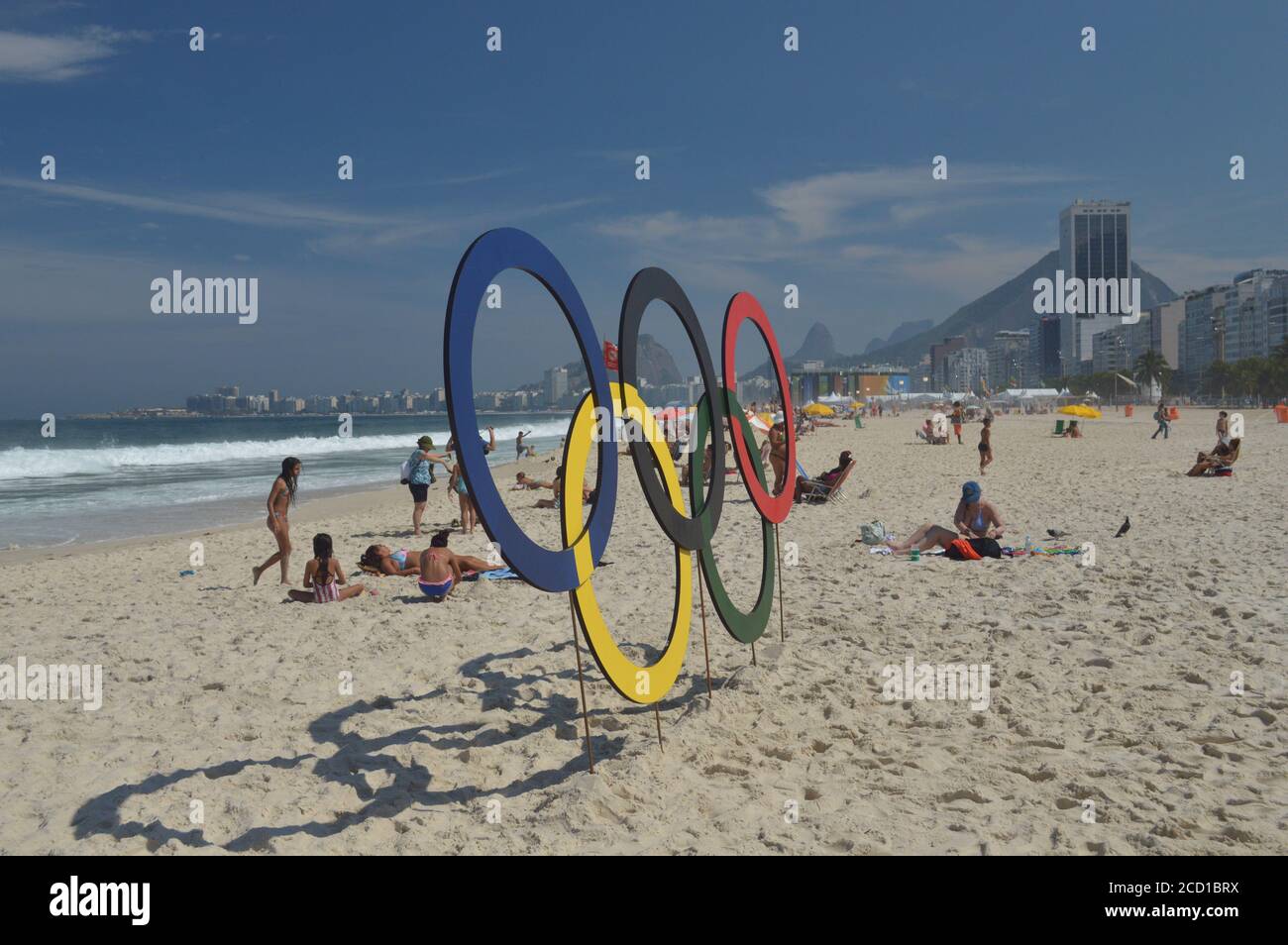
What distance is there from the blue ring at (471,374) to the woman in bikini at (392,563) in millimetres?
5116

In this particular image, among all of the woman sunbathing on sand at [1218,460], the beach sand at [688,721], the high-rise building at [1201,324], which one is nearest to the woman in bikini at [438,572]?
the beach sand at [688,721]

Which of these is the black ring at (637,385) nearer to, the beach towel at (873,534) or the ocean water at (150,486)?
the beach towel at (873,534)

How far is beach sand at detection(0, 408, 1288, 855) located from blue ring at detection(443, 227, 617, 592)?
115 cm

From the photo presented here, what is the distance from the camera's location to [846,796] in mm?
3844

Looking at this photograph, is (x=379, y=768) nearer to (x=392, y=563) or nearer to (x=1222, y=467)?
(x=392, y=563)

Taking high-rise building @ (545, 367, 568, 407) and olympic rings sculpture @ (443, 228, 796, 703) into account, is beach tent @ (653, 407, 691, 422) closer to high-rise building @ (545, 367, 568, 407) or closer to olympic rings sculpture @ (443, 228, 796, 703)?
olympic rings sculpture @ (443, 228, 796, 703)

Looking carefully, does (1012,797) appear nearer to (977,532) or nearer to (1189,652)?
(1189,652)

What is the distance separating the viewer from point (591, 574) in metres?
4.56

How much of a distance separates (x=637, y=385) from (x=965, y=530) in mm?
6099

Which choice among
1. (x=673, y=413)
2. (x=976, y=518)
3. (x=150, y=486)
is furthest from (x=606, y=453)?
(x=150, y=486)

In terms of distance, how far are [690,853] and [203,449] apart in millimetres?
51536

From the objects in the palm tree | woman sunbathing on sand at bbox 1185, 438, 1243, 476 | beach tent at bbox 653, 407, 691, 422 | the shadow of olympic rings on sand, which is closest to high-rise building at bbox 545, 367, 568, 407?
the palm tree

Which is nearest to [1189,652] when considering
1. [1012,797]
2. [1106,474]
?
[1012,797]
